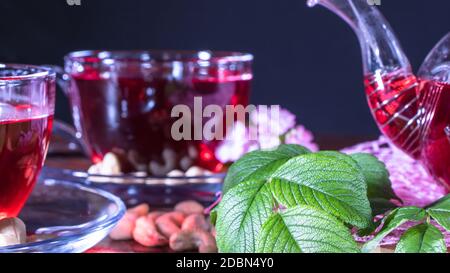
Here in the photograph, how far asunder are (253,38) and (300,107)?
0.17 metres

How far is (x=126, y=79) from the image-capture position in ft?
2.78

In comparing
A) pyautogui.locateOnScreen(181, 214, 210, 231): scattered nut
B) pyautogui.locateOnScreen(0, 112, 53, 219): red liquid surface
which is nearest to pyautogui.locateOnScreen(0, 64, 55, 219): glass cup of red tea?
pyautogui.locateOnScreen(0, 112, 53, 219): red liquid surface

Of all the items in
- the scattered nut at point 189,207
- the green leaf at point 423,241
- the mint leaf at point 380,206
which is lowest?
the scattered nut at point 189,207

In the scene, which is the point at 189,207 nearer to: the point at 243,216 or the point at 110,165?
the point at 110,165

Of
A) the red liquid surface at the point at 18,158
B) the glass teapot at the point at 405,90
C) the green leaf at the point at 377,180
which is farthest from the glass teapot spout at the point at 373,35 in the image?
the red liquid surface at the point at 18,158

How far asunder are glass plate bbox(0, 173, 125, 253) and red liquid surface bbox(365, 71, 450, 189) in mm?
242

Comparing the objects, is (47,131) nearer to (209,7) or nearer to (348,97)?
(209,7)

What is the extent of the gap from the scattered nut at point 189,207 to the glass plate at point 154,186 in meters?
0.03

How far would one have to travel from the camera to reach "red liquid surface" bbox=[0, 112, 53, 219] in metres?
0.59

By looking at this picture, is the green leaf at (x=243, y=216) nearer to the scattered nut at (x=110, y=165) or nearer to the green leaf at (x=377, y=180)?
the green leaf at (x=377, y=180)

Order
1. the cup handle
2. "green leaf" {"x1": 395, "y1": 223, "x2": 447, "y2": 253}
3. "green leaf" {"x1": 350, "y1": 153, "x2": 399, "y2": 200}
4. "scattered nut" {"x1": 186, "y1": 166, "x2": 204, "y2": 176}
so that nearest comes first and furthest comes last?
"green leaf" {"x1": 395, "y1": 223, "x2": 447, "y2": 253} < "green leaf" {"x1": 350, "y1": 153, "x2": 399, "y2": 200} < "scattered nut" {"x1": 186, "y1": 166, "x2": 204, "y2": 176} < the cup handle

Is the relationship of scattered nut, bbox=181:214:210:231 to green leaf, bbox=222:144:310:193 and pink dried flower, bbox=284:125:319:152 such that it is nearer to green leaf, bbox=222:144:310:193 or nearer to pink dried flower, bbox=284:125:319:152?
green leaf, bbox=222:144:310:193

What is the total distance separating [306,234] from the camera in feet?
1.47

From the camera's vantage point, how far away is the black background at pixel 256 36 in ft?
4.97
